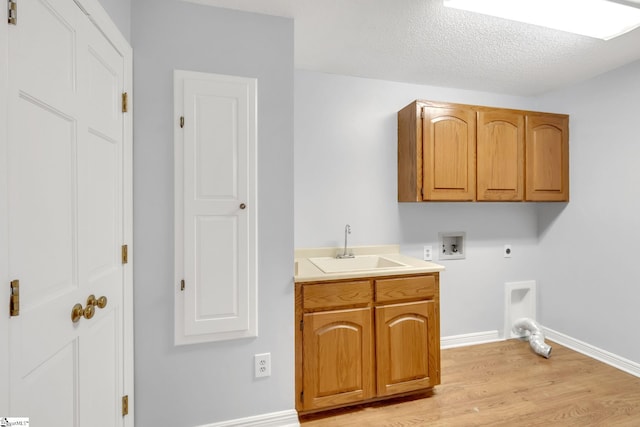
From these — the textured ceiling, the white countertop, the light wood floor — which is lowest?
the light wood floor

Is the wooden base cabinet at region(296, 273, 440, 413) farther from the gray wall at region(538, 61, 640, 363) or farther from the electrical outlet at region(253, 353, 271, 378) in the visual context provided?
the gray wall at region(538, 61, 640, 363)

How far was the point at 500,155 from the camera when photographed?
259 centimetres

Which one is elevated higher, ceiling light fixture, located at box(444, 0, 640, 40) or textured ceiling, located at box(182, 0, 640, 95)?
textured ceiling, located at box(182, 0, 640, 95)

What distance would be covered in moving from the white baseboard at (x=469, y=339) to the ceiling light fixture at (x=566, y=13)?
8.29 feet

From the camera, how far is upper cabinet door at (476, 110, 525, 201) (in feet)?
8.34

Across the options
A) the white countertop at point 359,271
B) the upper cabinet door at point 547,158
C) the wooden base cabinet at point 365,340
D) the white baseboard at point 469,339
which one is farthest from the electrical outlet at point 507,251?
the wooden base cabinet at point 365,340

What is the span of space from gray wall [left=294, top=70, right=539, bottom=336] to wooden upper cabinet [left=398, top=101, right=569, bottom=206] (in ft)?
0.72
